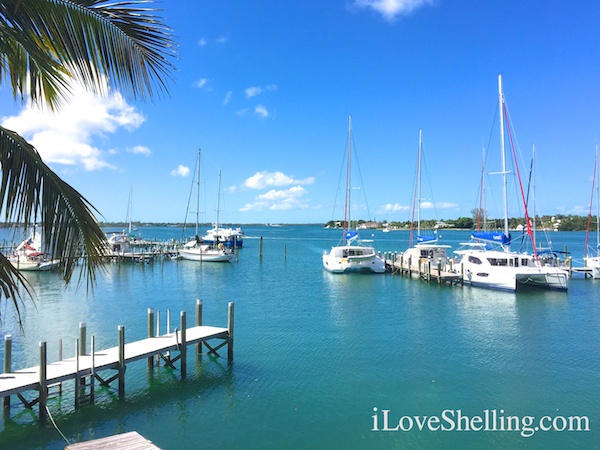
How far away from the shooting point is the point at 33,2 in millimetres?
3578

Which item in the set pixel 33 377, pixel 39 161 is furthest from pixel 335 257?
pixel 39 161

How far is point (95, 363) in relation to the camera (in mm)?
13719

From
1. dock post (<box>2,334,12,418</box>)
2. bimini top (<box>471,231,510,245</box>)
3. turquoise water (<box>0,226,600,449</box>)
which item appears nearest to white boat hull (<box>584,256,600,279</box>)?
turquoise water (<box>0,226,600,449</box>)

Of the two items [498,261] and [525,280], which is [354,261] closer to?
[498,261]

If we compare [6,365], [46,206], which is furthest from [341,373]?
[46,206]

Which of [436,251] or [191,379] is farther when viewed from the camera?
[436,251]

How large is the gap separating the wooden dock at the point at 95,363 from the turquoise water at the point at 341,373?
605 mm

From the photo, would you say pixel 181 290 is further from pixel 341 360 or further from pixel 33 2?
pixel 33 2

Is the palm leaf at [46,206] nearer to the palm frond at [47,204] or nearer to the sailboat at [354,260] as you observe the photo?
the palm frond at [47,204]

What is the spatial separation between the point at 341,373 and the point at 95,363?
8.84m

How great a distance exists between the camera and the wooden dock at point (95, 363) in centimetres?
1205

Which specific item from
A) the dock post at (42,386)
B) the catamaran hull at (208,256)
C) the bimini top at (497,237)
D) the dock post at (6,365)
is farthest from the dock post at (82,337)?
the catamaran hull at (208,256)

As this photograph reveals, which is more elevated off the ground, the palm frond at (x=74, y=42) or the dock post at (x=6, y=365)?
the palm frond at (x=74, y=42)

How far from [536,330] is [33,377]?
23.6 metres
